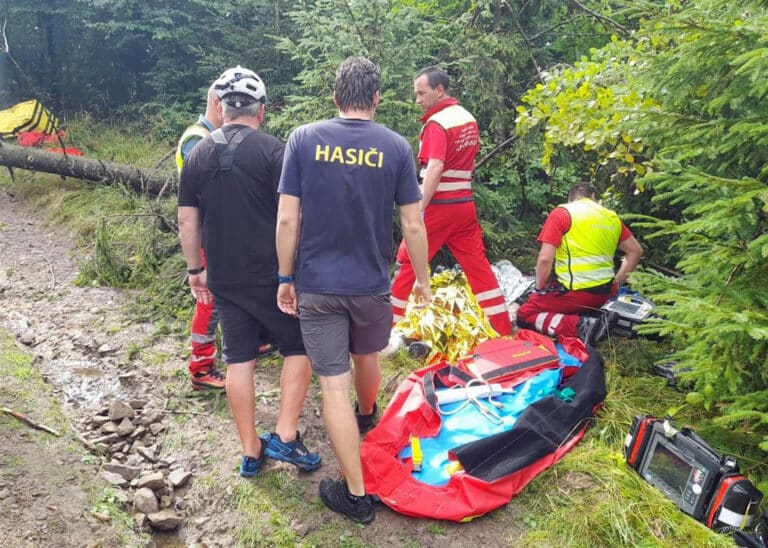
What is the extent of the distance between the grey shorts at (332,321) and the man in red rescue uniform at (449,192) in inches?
65.5

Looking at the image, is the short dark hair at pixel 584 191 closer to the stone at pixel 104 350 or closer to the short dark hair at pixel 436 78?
the short dark hair at pixel 436 78

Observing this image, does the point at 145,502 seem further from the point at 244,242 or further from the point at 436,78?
the point at 436,78

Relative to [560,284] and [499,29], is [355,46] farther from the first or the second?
[560,284]

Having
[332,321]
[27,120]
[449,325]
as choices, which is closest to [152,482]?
[332,321]

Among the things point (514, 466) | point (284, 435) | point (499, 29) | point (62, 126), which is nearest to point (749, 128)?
point (514, 466)

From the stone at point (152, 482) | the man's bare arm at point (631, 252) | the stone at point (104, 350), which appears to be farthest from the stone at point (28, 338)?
the man's bare arm at point (631, 252)

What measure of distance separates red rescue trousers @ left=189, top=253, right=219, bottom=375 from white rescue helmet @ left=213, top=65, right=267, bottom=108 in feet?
4.16

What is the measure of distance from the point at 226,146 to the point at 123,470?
1839mm

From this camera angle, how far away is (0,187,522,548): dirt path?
255 centimetres

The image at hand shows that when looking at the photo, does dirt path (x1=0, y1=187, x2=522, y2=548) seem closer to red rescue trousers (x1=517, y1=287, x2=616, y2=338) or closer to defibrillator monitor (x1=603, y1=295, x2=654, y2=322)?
red rescue trousers (x1=517, y1=287, x2=616, y2=338)

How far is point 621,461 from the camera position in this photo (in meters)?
2.87

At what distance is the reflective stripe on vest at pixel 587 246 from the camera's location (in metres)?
4.10

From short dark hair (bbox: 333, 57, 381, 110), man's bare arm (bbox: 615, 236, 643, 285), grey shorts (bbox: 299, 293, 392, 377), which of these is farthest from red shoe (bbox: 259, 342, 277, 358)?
man's bare arm (bbox: 615, 236, 643, 285)

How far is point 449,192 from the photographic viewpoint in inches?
170
